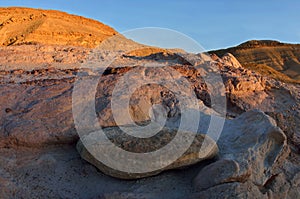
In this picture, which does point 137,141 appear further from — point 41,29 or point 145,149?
point 41,29

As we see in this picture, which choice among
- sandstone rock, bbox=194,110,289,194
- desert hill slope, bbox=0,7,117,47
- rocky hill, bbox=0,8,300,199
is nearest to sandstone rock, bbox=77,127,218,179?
rocky hill, bbox=0,8,300,199

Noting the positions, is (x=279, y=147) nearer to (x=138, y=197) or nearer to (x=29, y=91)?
(x=138, y=197)

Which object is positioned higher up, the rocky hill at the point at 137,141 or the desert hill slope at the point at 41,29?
the desert hill slope at the point at 41,29

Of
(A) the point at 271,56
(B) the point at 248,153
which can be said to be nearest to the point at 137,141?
(B) the point at 248,153

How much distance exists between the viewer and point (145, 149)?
12.5 ft

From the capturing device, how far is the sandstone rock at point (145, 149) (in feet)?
12.5

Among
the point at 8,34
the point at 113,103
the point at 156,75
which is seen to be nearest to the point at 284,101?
the point at 156,75

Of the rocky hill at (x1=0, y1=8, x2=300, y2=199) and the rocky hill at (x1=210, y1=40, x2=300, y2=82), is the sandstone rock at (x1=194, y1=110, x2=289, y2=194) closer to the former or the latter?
the rocky hill at (x1=0, y1=8, x2=300, y2=199)

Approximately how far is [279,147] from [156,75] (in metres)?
2.02

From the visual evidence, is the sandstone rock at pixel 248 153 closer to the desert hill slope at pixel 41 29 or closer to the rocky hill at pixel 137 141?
the rocky hill at pixel 137 141

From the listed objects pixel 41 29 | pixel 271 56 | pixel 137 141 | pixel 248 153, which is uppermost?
pixel 271 56

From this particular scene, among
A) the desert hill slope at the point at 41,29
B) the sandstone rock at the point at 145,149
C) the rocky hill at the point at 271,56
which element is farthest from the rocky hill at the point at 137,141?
the rocky hill at the point at 271,56

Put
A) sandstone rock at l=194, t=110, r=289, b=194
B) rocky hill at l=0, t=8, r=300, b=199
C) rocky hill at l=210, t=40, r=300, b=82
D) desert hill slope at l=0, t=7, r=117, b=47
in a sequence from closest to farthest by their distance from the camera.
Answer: sandstone rock at l=194, t=110, r=289, b=194
rocky hill at l=0, t=8, r=300, b=199
desert hill slope at l=0, t=7, r=117, b=47
rocky hill at l=210, t=40, r=300, b=82

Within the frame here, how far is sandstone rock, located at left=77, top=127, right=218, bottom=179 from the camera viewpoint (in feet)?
12.5
